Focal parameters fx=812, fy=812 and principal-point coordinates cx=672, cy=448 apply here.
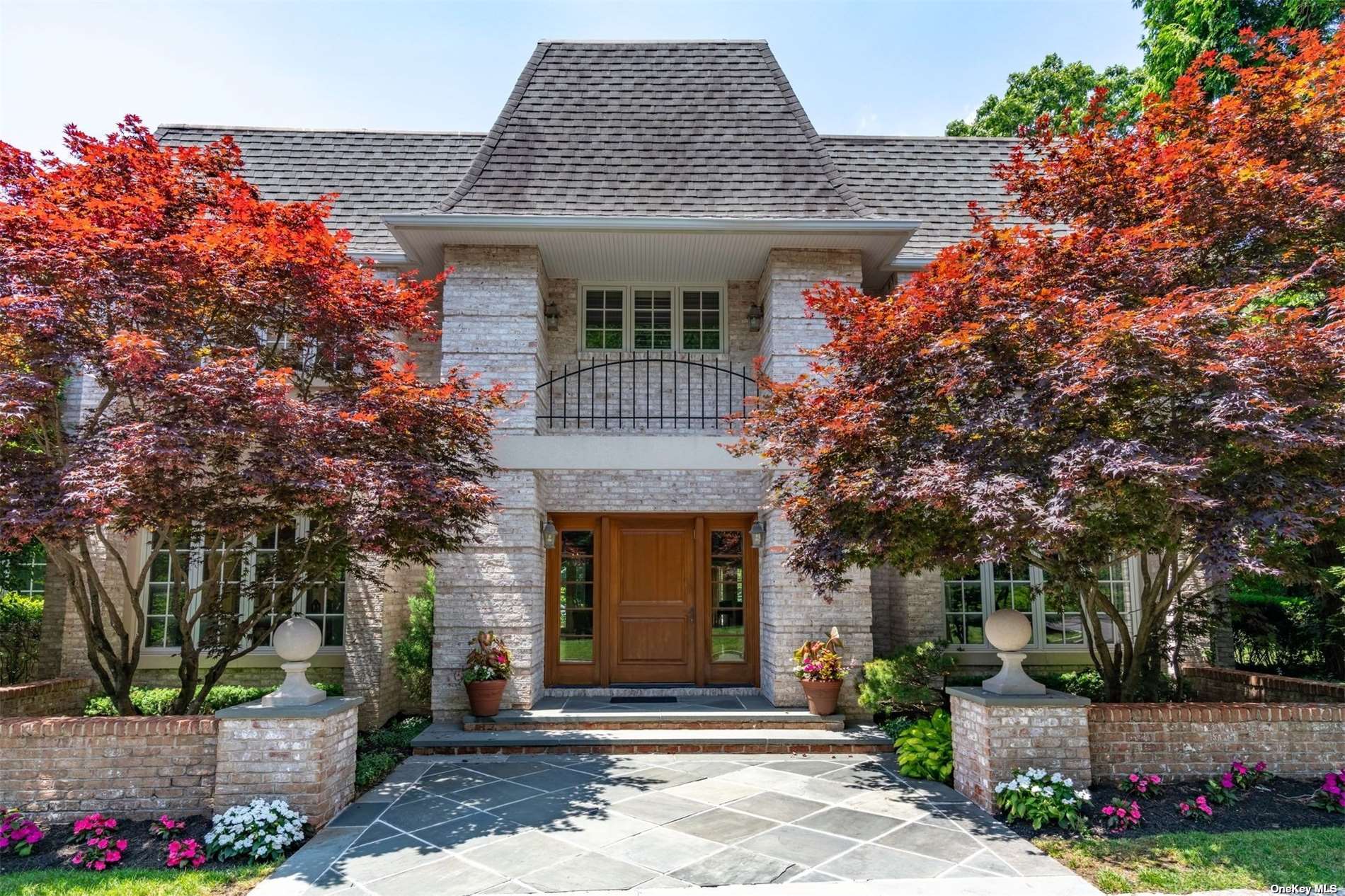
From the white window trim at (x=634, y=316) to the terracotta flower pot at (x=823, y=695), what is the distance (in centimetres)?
437

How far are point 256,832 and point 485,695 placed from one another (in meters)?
3.28

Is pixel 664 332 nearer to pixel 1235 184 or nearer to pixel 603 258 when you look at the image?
pixel 603 258

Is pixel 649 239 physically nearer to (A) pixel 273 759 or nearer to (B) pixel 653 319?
(B) pixel 653 319

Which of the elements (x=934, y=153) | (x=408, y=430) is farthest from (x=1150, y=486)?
(x=934, y=153)

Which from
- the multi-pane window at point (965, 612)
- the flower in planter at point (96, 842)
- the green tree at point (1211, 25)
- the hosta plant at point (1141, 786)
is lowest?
the flower in planter at point (96, 842)

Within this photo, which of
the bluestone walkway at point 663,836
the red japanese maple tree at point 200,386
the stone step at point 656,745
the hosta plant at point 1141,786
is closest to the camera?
the bluestone walkway at point 663,836

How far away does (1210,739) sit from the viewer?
6.11 m

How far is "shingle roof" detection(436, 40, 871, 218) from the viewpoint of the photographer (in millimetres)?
9602

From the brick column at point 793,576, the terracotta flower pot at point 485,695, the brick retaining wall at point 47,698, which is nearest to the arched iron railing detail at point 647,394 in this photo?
the brick column at point 793,576

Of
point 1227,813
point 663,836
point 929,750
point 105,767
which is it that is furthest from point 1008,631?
point 105,767

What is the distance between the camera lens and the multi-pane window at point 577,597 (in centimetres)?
1041

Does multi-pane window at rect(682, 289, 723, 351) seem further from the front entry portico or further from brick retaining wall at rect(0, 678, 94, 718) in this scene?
brick retaining wall at rect(0, 678, 94, 718)

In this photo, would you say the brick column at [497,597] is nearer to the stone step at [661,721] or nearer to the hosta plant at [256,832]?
the stone step at [661,721]

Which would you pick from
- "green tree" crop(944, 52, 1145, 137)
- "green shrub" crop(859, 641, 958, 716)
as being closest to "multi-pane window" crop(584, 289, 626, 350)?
"green shrub" crop(859, 641, 958, 716)
